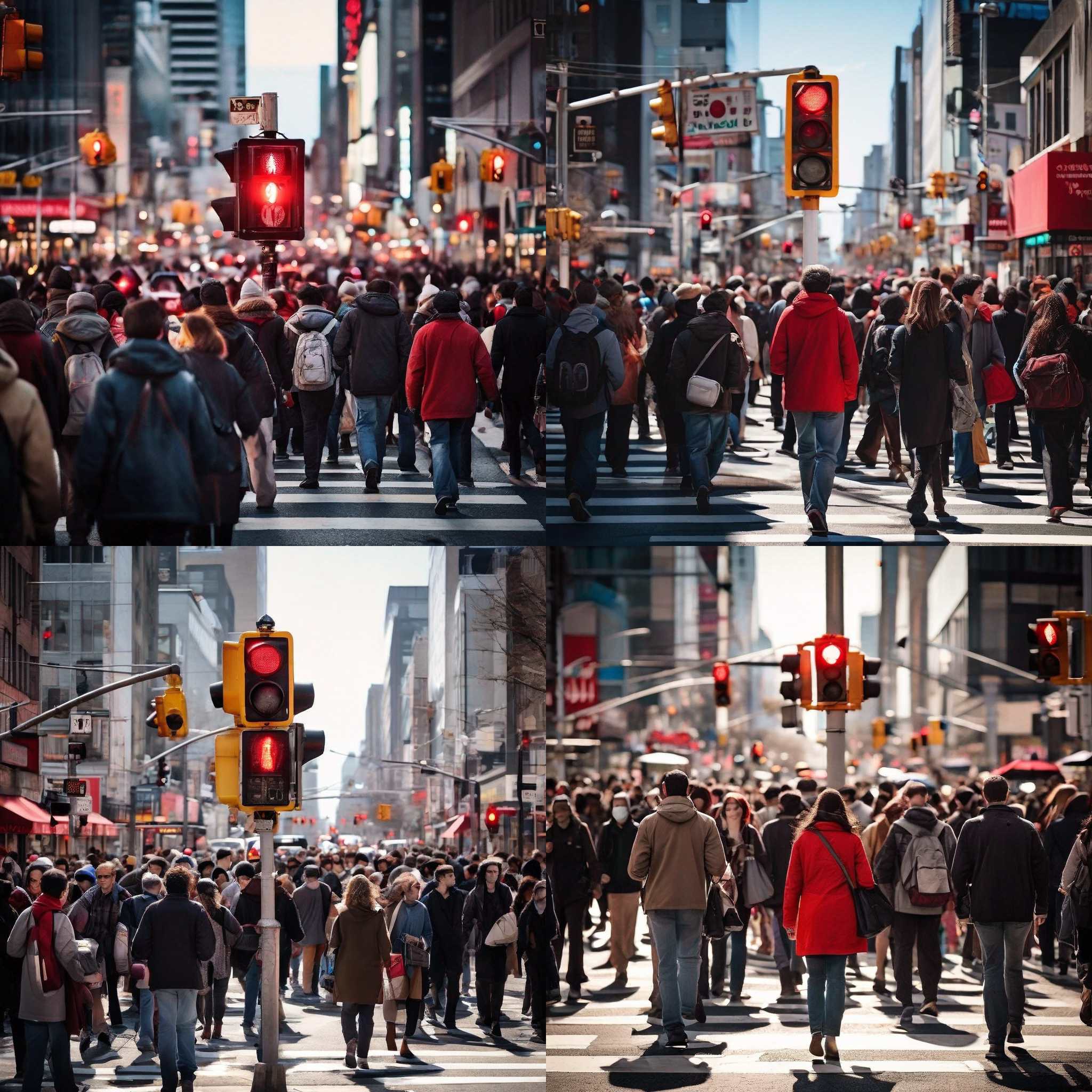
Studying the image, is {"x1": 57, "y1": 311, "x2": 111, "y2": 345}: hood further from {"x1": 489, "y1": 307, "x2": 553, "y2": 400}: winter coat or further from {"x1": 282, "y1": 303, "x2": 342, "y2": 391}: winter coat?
{"x1": 489, "y1": 307, "x2": 553, "y2": 400}: winter coat

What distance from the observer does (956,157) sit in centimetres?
10812

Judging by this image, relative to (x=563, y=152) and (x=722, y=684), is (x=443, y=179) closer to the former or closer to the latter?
(x=563, y=152)

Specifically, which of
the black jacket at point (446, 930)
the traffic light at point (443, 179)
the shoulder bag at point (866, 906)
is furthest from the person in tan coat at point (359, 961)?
the traffic light at point (443, 179)

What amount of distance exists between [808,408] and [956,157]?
98.1 metres

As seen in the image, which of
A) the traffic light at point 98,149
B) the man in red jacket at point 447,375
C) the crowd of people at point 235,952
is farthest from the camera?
the traffic light at point 98,149

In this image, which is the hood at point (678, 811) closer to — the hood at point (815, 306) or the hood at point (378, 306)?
the hood at point (815, 306)

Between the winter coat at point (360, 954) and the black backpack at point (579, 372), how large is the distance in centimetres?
445

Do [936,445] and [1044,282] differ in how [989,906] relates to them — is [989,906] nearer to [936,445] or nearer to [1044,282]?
[936,445]

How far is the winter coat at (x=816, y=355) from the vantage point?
14.8 m

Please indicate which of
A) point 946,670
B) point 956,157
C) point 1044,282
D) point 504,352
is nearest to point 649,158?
point 956,157

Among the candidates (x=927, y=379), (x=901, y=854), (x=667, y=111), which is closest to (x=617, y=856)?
(x=901, y=854)

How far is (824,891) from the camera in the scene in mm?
10711

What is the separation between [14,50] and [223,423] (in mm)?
9254

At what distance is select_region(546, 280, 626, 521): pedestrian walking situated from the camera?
50.0 ft
